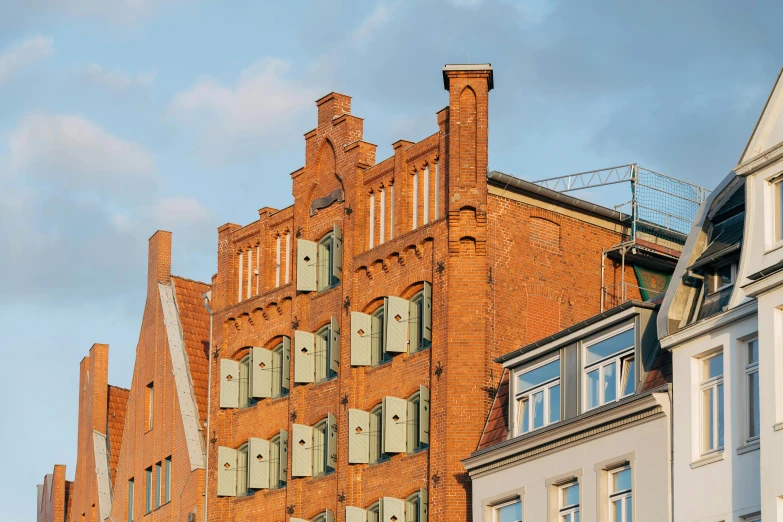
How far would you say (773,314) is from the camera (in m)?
34.9

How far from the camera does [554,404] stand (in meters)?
42.8

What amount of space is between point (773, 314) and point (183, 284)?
110ft

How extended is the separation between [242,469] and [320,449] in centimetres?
474

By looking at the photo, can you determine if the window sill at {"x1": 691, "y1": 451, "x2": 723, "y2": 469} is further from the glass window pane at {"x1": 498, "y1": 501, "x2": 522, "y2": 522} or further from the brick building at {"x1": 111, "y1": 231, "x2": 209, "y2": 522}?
the brick building at {"x1": 111, "y1": 231, "x2": 209, "y2": 522}

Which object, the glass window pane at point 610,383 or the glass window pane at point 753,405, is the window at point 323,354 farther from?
the glass window pane at point 753,405

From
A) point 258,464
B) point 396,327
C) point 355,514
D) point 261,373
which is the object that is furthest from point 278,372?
point 355,514

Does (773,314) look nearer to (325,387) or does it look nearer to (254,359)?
(325,387)

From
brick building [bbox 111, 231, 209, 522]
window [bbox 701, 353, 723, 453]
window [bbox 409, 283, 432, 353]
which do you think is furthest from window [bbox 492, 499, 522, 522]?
brick building [bbox 111, 231, 209, 522]

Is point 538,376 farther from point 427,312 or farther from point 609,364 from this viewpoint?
point 427,312

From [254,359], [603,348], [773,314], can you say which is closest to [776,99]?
[773,314]

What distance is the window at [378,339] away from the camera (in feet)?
167

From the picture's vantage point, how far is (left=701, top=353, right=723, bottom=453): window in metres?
37.2

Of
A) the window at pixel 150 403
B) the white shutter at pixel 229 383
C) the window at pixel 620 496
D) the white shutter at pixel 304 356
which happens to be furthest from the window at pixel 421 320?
the window at pixel 150 403

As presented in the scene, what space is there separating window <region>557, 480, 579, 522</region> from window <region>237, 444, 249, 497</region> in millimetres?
16963
